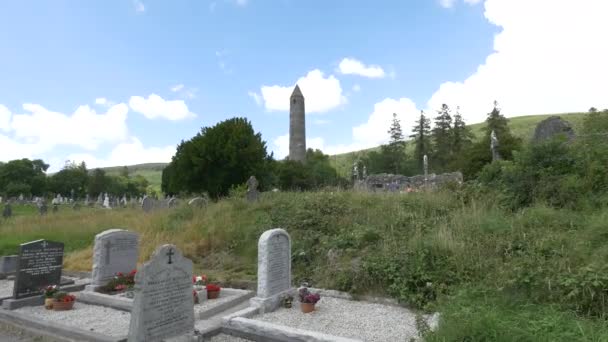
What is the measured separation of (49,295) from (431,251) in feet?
23.0

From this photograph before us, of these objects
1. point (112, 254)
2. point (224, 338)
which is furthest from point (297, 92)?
point (224, 338)

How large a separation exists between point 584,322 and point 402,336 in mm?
2043

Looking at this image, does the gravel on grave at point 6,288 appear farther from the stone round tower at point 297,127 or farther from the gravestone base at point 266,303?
the stone round tower at point 297,127

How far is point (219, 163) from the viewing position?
86.6 ft

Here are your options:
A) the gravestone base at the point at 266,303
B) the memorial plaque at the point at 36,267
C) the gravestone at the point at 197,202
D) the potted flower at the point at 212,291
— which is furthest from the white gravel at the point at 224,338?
the gravestone at the point at 197,202

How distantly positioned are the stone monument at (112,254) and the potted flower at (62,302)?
0.76 metres

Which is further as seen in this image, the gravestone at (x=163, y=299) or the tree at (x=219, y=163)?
the tree at (x=219, y=163)

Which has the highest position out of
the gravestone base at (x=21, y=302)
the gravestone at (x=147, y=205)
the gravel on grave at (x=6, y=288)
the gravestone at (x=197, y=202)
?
the gravestone at (x=197, y=202)

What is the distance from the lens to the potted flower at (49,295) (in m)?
6.64

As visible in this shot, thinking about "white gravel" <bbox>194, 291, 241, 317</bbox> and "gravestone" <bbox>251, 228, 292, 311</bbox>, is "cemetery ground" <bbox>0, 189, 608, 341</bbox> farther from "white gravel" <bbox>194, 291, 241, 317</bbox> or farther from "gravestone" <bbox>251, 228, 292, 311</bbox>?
"gravestone" <bbox>251, 228, 292, 311</bbox>

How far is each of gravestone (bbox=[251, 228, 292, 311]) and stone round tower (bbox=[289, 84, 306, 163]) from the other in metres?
39.5

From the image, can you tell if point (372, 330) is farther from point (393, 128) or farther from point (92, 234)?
point (393, 128)

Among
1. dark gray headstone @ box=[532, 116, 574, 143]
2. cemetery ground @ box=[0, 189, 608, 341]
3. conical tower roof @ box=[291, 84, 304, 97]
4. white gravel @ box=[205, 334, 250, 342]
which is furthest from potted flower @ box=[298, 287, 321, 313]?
conical tower roof @ box=[291, 84, 304, 97]

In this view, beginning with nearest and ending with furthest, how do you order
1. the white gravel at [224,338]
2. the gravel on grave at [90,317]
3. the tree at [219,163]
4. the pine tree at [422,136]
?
the white gravel at [224,338]
the gravel on grave at [90,317]
the tree at [219,163]
the pine tree at [422,136]
